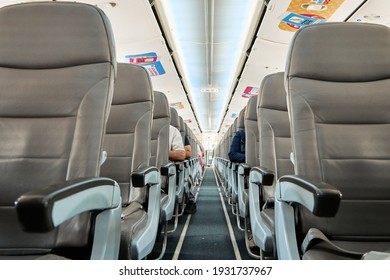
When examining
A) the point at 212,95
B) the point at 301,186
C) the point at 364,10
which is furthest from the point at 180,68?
the point at 301,186

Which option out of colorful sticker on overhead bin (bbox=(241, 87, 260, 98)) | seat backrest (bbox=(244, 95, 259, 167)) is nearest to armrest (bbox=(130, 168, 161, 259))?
seat backrest (bbox=(244, 95, 259, 167))

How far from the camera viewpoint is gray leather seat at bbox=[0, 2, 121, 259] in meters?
0.82

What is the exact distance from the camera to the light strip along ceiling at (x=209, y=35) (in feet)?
11.4

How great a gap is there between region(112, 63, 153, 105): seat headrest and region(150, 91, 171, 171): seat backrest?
817 mm

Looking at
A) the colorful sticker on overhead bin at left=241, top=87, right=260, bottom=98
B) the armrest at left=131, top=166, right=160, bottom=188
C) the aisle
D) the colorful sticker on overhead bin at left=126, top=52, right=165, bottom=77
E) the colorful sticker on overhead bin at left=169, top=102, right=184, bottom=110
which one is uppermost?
the colorful sticker on overhead bin at left=126, top=52, right=165, bottom=77

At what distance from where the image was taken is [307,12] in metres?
3.21

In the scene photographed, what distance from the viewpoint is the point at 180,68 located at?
5652 millimetres

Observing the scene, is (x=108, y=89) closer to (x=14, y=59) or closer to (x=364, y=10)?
(x=14, y=59)

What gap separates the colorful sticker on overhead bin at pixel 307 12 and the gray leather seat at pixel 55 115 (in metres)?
2.89

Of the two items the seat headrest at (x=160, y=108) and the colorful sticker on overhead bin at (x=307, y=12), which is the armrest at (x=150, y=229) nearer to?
the seat headrest at (x=160, y=108)

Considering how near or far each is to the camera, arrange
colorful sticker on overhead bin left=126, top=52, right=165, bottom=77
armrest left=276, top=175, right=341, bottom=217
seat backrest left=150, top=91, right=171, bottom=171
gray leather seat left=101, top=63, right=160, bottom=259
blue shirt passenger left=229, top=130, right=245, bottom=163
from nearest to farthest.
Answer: armrest left=276, top=175, right=341, bottom=217, gray leather seat left=101, top=63, right=160, bottom=259, seat backrest left=150, top=91, right=171, bottom=171, blue shirt passenger left=229, top=130, right=245, bottom=163, colorful sticker on overhead bin left=126, top=52, right=165, bottom=77

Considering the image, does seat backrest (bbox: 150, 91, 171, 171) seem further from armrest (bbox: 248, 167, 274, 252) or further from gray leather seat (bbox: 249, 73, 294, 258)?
armrest (bbox: 248, 167, 274, 252)

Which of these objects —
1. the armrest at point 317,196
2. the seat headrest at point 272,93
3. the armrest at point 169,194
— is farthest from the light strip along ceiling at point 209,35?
the armrest at point 317,196
